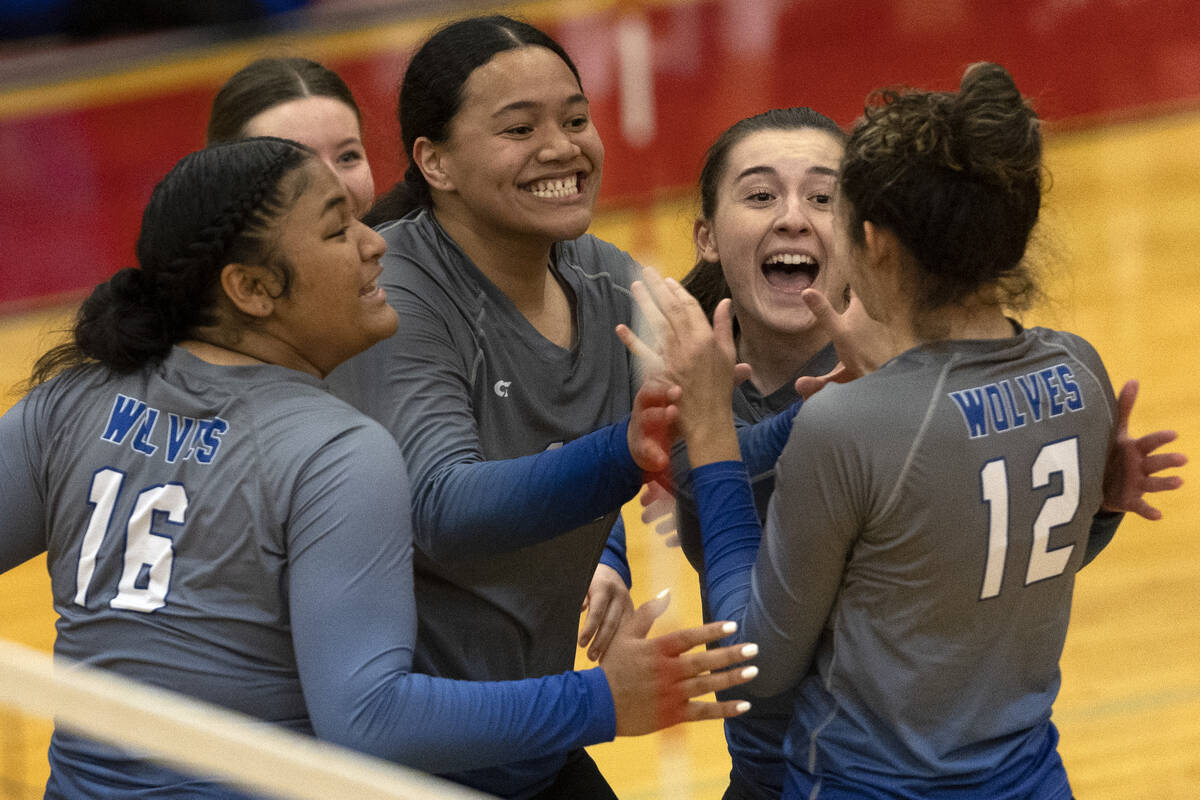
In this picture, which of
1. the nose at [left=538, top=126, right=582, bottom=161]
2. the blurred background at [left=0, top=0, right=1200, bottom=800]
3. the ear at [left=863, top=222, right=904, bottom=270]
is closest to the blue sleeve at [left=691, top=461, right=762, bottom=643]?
the ear at [left=863, top=222, right=904, bottom=270]

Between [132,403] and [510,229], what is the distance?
691 millimetres

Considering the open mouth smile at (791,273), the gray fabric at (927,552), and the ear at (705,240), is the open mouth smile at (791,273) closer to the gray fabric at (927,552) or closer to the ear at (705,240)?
the ear at (705,240)

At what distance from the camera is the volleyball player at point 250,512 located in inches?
69.8

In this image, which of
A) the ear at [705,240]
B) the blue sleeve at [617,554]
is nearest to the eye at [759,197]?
the ear at [705,240]

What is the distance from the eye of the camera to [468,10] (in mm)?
9836

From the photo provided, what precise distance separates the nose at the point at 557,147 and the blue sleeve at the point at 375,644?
A: 2.22 ft

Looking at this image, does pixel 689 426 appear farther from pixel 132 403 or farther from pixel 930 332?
pixel 132 403

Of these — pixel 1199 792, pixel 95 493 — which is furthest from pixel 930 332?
pixel 1199 792

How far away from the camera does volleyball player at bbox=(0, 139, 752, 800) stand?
1773 mm

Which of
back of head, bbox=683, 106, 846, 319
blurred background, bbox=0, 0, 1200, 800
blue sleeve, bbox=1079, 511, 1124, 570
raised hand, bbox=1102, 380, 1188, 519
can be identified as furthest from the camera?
blurred background, bbox=0, 0, 1200, 800

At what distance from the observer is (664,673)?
1896 millimetres

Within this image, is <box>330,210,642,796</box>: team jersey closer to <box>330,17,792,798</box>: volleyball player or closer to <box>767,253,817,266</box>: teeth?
<box>330,17,792,798</box>: volleyball player

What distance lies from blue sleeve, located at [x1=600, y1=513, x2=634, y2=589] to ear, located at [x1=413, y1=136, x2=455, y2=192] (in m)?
0.71

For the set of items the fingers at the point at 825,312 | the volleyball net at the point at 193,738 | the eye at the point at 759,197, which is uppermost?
the eye at the point at 759,197
